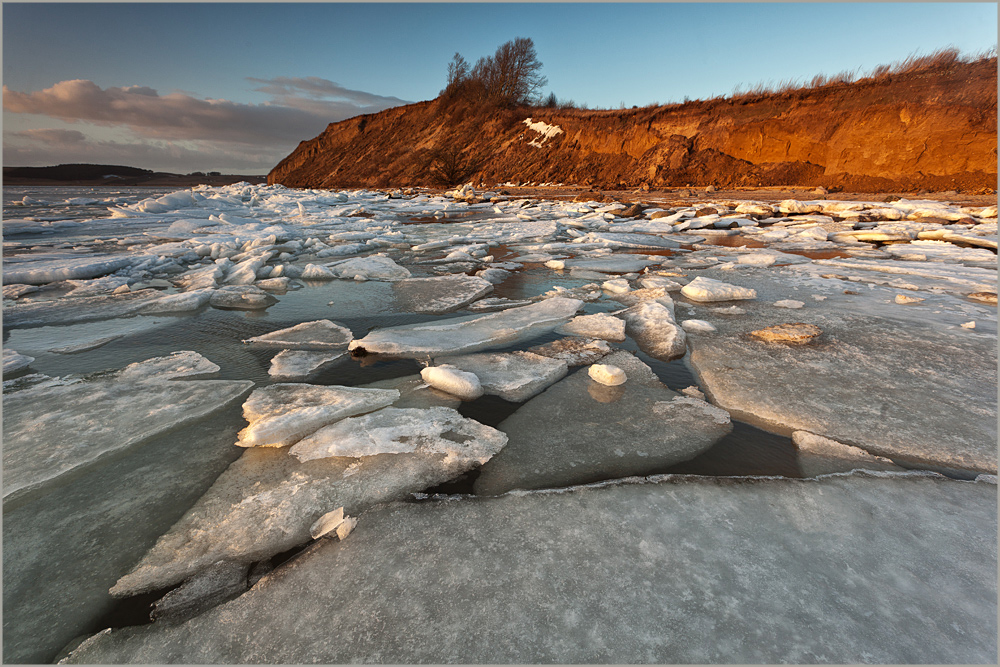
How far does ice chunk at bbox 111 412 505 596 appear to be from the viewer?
39.7 inches

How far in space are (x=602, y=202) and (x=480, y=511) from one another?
11.5 meters

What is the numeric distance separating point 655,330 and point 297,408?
6.53 feet

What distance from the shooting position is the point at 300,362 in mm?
2068

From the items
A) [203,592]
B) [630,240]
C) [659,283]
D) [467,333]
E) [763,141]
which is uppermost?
[763,141]

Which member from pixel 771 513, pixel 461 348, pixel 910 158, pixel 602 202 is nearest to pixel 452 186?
pixel 602 202

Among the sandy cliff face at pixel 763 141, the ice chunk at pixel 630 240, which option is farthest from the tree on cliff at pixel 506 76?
the ice chunk at pixel 630 240

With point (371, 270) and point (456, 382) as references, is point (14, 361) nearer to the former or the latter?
point (456, 382)

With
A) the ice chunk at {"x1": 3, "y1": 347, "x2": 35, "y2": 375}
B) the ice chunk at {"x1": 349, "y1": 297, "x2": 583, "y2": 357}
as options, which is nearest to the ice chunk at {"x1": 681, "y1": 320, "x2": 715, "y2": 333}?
the ice chunk at {"x1": 349, "y1": 297, "x2": 583, "y2": 357}

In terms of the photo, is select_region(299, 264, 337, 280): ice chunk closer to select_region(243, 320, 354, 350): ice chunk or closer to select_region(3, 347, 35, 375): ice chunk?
select_region(243, 320, 354, 350): ice chunk

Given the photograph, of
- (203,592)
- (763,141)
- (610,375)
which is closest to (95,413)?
(203,592)

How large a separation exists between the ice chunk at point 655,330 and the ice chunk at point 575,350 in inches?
9.7

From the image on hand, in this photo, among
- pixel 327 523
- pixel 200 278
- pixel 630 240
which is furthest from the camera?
pixel 630 240

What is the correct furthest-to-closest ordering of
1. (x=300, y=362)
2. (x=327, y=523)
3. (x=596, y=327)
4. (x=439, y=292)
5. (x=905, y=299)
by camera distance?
(x=439, y=292)
(x=905, y=299)
(x=596, y=327)
(x=300, y=362)
(x=327, y=523)

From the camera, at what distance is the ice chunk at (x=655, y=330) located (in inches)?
87.7
